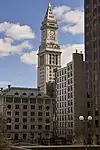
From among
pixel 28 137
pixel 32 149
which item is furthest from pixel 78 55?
pixel 32 149

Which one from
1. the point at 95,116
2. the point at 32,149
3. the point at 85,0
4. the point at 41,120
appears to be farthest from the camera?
the point at 41,120

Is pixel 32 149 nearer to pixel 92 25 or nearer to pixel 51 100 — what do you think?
pixel 92 25

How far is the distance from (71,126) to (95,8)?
46594 millimetres

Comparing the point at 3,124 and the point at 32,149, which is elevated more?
the point at 3,124

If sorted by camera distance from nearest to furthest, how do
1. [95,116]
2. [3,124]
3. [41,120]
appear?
1. [3,124]
2. [95,116]
3. [41,120]

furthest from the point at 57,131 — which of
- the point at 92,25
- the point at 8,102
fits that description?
the point at 92,25

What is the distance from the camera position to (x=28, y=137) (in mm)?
132375

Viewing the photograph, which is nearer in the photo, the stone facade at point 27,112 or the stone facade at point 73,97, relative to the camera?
the stone facade at point 73,97

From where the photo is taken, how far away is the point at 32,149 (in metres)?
39.5

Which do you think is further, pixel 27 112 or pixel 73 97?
pixel 27 112

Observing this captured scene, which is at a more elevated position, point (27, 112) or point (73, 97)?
point (73, 97)

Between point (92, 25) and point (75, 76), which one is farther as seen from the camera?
point (75, 76)

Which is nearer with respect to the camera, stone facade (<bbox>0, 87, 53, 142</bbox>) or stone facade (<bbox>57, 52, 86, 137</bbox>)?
stone facade (<bbox>57, 52, 86, 137</bbox>)

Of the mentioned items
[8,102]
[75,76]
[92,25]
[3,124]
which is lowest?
[3,124]
